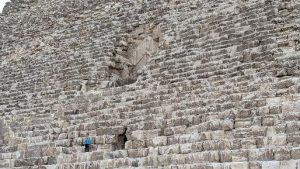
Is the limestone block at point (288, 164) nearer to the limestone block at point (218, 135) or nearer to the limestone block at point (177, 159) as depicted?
the limestone block at point (218, 135)

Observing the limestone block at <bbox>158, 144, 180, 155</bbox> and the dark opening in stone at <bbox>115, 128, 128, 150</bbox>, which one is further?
the dark opening in stone at <bbox>115, 128, 128, 150</bbox>

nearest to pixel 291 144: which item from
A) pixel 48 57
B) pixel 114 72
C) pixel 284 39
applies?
pixel 284 39

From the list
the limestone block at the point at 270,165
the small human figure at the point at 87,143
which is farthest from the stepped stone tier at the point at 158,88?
the small human figure at the point at 87,143

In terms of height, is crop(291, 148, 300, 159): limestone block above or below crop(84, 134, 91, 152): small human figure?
below

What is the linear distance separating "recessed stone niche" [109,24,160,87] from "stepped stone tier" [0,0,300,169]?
0.03 meters

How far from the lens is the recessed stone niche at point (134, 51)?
13688 mm

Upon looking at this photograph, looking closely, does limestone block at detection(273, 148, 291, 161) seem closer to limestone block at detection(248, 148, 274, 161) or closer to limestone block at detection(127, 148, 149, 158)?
limestone block at detection(248, 148, 274, 161)

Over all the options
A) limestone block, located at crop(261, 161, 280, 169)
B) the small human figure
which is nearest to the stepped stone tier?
limestone block, located at crop(261, 161, 280, 169)

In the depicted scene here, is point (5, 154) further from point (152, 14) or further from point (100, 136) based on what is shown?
point (152, 14)

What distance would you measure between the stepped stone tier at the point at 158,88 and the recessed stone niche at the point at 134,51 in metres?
0.03

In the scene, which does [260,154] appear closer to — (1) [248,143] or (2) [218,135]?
(1) [248,143]

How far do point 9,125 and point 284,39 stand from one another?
6.58 metres

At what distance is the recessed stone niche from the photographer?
13688 millimetres

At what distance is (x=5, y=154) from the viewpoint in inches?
420
